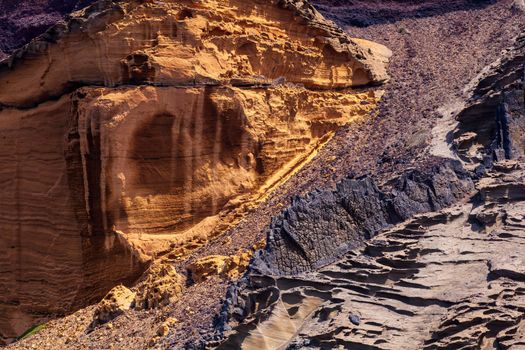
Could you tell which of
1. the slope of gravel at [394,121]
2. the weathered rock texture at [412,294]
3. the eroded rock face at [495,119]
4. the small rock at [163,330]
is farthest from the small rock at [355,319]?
the eroded rock face at [495,119]

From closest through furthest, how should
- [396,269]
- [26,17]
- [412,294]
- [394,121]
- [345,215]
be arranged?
[412,294] → [396,269] → [345,215] → [394,121] → [26,17]

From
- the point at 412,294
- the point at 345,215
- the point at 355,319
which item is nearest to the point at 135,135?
the point at 345,215

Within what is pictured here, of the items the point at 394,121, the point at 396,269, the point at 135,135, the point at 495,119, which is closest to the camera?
the point at 396,269

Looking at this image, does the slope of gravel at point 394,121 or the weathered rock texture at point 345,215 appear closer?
the weathered rock texture at point 345,215

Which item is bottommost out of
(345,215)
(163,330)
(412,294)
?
(163,330)

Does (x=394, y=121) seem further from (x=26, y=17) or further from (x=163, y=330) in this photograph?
(x=26, y=17)

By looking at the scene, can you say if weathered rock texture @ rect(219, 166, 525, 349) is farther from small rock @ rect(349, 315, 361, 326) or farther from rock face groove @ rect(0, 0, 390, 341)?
rock face groove @ rect(0, 0, 390, 341)

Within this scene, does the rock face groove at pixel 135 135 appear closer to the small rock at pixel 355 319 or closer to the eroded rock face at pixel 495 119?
the eroded rock face at pixel 495 119
